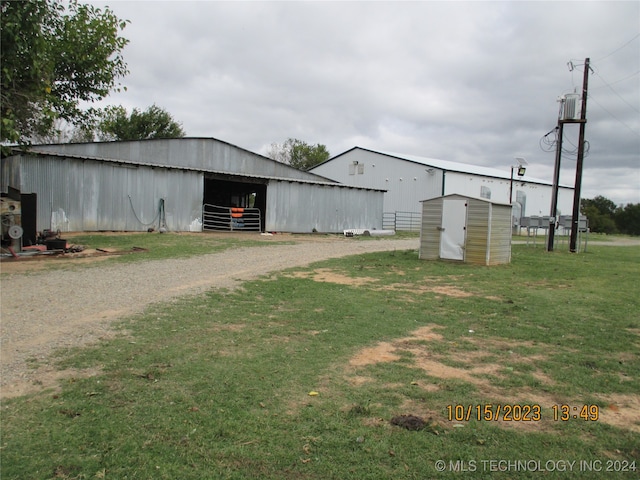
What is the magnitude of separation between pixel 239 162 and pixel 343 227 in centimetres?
782

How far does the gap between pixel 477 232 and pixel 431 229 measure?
1.43m

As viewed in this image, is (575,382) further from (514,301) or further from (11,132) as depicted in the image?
(11,132)

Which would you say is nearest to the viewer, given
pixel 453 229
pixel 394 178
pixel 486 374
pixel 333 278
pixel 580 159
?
pixel 486 374

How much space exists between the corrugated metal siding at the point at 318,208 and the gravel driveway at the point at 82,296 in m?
13.2

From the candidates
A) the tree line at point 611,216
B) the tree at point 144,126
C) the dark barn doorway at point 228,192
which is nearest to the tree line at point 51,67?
the dark barn doorway at point 228,192

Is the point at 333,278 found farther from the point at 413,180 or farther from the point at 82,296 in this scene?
the point at 413,180

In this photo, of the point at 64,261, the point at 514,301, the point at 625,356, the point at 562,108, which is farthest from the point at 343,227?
the point at 625,356

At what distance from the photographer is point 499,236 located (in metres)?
13.9

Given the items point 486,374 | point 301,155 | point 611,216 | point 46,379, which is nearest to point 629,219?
point 611,216

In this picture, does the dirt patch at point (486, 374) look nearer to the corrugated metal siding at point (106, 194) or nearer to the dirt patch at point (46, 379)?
the dirt patch at point (46, 379)

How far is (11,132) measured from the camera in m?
8.26

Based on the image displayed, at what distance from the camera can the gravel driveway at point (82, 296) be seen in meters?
4.84

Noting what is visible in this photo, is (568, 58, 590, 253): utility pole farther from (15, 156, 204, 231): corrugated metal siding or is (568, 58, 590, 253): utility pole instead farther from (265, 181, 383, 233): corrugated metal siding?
(15, 156, 204, 231): corrugated metal siding

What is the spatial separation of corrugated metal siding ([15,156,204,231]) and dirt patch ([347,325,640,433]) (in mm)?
18609
